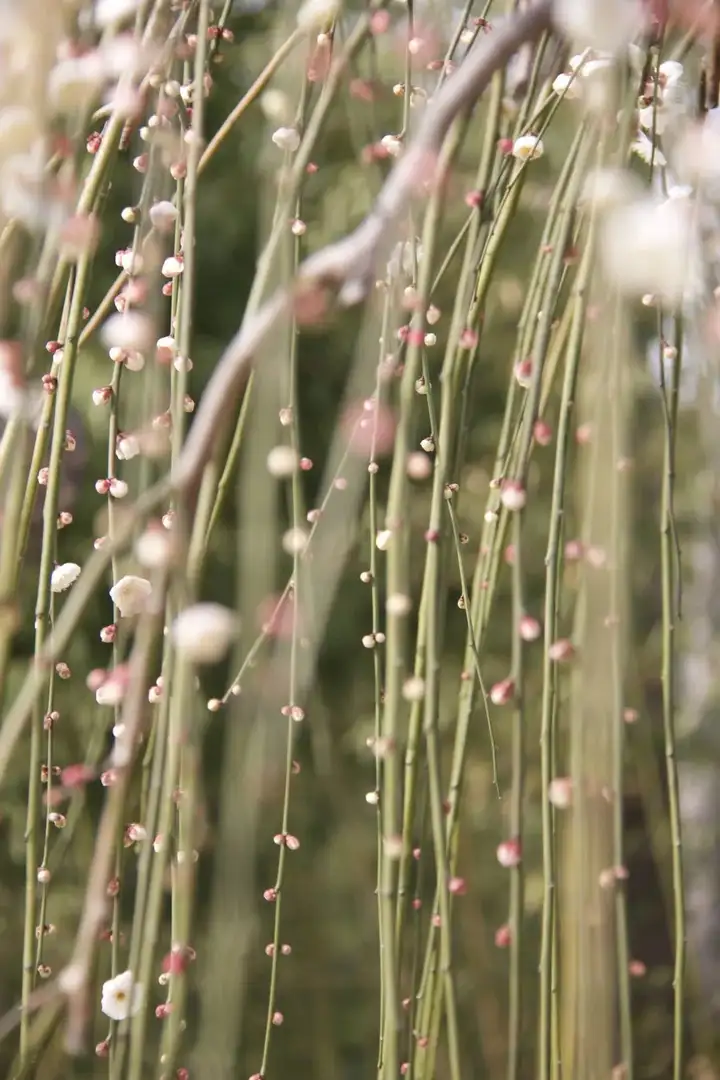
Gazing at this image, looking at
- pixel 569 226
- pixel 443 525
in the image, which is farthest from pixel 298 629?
pixel 569 226

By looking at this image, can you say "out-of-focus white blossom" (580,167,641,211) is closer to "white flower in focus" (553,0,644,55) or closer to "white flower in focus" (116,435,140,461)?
"white flower in focus" (553,0,644,55)

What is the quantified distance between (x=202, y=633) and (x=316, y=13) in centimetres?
29

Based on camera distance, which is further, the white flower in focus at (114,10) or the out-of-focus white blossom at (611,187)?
the white flower in focus at (114,10)

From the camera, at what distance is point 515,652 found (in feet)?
1.25

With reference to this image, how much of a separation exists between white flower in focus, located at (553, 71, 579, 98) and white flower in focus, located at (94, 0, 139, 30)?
18cm

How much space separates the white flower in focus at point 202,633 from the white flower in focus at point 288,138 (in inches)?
10.3

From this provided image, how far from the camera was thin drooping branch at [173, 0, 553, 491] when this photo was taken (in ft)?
0.95

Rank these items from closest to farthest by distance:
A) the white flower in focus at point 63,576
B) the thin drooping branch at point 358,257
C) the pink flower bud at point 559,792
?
the thin drooping branch at point 358,257 < the pink flower bud at point 559,792 < the white flower in focus at point 63,576

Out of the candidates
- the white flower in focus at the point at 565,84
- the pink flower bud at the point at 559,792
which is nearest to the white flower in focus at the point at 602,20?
the white flower in focus at the point at 565,84

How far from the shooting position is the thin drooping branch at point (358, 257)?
0.29 m

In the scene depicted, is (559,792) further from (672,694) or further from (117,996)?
(117,996)

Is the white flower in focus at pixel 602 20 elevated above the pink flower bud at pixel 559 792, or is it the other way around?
the white flower in focus at pixel 602 20

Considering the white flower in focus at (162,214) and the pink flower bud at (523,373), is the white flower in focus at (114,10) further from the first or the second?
the pink flower bud at (523,373)

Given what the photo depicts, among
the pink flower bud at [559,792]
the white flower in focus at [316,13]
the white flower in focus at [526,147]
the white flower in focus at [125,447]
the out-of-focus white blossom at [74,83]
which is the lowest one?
the pink flower bud at [559,792]
